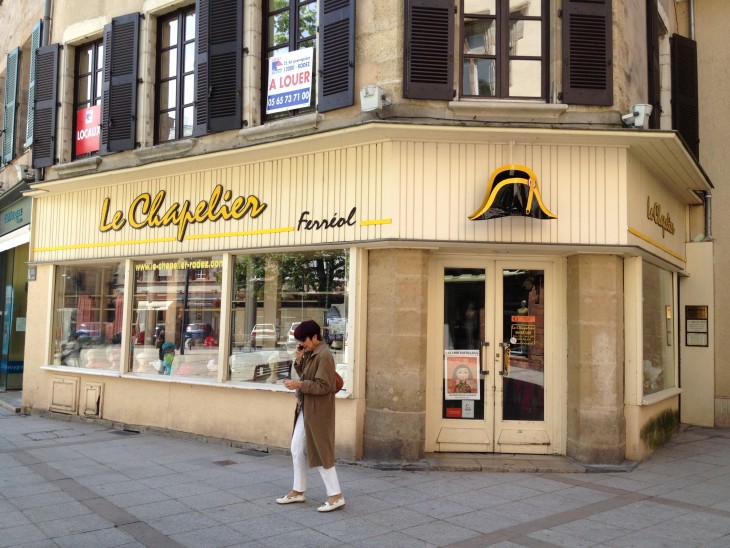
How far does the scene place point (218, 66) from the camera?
31.9 ft

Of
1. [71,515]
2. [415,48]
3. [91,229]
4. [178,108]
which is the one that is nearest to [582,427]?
[415,48]

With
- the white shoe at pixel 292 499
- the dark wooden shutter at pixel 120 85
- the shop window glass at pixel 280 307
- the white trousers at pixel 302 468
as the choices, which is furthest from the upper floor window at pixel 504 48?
the dark wooden shutter at pixel 120 85

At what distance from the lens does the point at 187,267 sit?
401 inches

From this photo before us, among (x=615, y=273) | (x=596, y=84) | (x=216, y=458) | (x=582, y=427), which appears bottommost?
(x=216, y=458)

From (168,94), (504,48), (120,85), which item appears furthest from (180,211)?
(504,48)

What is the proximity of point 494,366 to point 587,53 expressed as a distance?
4.06 m

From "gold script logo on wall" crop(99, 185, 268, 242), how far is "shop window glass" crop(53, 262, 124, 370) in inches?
35.4

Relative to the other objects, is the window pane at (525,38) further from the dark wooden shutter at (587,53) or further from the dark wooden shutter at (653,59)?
the dark wooden shutter at (653,59)

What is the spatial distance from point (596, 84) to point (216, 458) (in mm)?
6659

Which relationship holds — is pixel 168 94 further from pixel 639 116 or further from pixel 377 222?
pixel 639 116

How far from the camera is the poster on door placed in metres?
8.36

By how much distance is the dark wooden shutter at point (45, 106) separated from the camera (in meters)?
12.0

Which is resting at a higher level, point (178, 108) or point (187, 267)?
point (178, 108)

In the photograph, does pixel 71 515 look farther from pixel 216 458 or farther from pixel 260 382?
pixel 260 382
